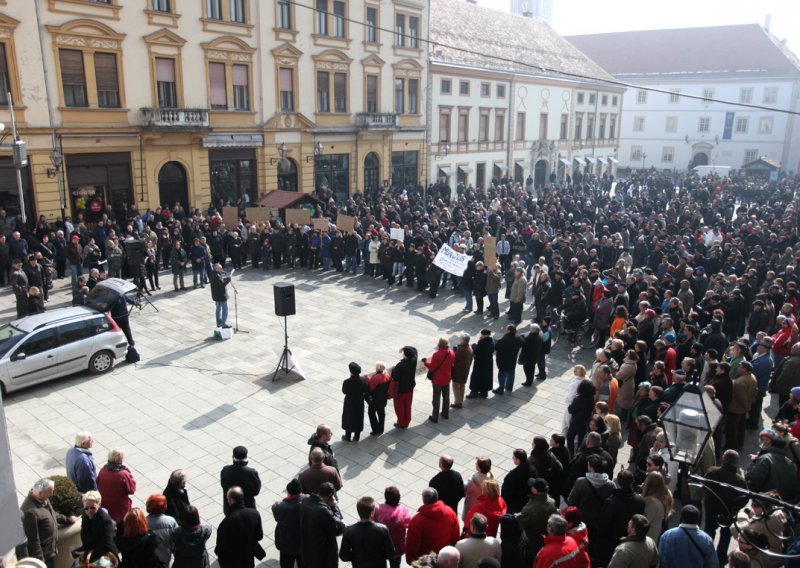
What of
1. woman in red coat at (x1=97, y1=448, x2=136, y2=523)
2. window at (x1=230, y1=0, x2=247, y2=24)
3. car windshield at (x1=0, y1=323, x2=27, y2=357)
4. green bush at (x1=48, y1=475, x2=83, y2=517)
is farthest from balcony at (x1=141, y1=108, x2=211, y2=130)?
green bush at (x1=48, y1=475, x2=83, y2=517)

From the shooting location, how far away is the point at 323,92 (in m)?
31.9

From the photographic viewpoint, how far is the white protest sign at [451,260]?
17.8 m

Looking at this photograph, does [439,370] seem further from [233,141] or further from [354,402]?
[233,141]

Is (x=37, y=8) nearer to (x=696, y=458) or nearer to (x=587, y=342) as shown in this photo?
(x=587, y=342)

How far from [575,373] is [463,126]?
1313 inches

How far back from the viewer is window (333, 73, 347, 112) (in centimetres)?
3250

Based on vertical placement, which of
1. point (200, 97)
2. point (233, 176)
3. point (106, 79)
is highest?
point (106, 79)

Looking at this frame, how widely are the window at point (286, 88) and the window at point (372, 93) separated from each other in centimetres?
533

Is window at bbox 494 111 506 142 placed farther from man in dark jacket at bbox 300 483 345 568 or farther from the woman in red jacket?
man in dark jacket at bbox 300 483 345 568

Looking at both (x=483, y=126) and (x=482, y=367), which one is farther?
(x=483, y=126)

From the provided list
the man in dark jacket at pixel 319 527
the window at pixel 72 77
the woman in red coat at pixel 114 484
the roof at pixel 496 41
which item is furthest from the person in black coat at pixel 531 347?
the roof at pixel 496 41

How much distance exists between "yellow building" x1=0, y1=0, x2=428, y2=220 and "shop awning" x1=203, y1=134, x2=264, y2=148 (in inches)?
2.3

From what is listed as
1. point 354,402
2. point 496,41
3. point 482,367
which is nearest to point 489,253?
point 482,367

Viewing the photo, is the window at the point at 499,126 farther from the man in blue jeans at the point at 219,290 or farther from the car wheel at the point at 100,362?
the car wheel at the point at 100,362
